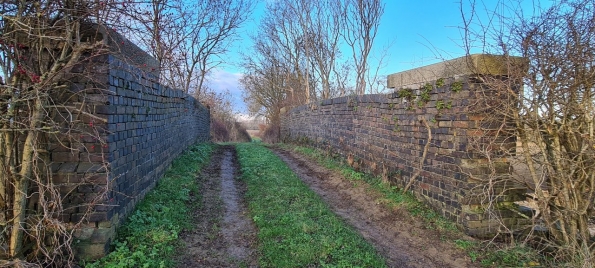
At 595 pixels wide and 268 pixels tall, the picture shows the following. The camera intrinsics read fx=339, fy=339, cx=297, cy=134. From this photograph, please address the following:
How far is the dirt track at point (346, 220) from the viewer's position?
3781 mm

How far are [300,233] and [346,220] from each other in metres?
1.22

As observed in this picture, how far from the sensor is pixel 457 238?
4.44 m

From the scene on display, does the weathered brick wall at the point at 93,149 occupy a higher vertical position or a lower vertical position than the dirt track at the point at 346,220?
higher

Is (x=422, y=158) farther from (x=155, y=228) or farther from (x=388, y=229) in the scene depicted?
(x=155, y=228)

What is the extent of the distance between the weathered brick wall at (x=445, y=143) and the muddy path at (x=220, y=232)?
281 cm

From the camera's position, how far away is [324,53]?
20.1 meters

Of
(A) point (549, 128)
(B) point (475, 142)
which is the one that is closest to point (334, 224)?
(B) point (475, 142)

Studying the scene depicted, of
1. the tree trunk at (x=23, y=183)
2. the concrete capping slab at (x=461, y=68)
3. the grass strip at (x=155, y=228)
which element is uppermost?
the concrete capping slab at (x=461, y=68)

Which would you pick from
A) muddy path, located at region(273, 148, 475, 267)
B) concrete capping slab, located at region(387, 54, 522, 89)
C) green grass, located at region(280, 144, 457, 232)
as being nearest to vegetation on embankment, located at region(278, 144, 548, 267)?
green grass, located at region(280, 144, 457, 232)

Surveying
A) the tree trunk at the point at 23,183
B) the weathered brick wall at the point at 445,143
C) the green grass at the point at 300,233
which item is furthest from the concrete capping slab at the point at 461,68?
the tree trunk at the point at 23,183

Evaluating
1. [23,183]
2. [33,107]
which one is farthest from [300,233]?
[33,107]

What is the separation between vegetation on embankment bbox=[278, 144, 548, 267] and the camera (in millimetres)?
3783


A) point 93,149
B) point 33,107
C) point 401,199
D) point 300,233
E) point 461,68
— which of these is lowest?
point 300,233

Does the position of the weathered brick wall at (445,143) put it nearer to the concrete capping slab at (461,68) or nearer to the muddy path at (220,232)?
the concrete capping slab at (461,68)
